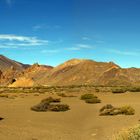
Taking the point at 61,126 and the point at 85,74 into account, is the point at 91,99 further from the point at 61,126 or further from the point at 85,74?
the point at 85,74

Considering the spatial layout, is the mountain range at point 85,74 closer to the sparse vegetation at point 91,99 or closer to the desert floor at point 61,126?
the sparse vegetation at point 91,99

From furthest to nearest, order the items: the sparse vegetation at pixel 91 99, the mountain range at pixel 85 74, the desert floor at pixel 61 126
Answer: the mountain range at pixel 85 74 → the sparse vegetation at pixel 91 99 → the desert floor at pixel 61 126

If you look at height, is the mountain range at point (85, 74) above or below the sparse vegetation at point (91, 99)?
above

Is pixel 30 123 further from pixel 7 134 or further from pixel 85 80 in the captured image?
pixel 85 80

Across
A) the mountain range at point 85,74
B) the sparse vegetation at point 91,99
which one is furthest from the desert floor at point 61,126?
the mountain range at point 85,74

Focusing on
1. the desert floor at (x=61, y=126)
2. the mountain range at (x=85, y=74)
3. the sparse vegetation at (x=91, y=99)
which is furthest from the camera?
the mountain range at (x=85, y=74)

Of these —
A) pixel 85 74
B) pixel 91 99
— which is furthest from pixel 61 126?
pixel 85 74

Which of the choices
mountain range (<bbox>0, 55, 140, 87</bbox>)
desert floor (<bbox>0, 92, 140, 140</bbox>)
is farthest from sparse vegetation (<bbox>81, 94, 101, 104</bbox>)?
mountain range (<bbox>0, 55, 140, 87</bbox>)

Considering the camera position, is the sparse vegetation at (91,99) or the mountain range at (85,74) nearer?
the sparse vegetation at (91,99)

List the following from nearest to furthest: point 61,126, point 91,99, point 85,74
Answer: point 61,126 → point 91,99 → point 85,74

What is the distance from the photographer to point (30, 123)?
2162 cm

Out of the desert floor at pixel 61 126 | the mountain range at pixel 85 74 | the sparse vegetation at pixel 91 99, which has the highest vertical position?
the mountain range at pixel 85 74

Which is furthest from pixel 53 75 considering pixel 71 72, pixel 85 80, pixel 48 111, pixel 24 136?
pixel 24 136

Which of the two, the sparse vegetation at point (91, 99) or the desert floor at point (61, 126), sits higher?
the sparse vegetation at point (91, 99)
